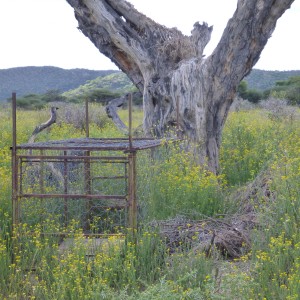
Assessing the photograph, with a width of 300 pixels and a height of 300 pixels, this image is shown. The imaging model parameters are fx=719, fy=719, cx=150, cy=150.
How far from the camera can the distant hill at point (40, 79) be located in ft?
227

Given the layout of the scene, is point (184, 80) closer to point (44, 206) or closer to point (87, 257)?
point (44, 206)

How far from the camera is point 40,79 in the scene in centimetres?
7181

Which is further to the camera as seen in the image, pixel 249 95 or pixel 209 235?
pixel 249 95

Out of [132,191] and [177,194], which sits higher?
[132,191]

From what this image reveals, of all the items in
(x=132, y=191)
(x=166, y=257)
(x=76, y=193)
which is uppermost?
(x=132, y=191)

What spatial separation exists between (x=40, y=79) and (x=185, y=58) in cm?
6082

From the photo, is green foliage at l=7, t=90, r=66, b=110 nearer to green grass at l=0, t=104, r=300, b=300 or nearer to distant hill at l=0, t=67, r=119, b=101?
distant hill at l=0, t=67, r=119, b=101

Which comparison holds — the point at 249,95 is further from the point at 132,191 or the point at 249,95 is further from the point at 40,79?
the point at 132,191

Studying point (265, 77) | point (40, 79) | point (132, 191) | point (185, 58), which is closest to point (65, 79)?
point (40, 79)

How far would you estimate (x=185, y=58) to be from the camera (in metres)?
12.4

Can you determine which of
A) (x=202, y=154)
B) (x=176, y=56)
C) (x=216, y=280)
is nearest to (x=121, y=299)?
(x=216, y=280)

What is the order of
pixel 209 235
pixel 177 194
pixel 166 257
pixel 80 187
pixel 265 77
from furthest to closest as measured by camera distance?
pixel 265 77 < pixel 80 187 < pixel 177 194 < pixel 209 235 < pixel 166 257

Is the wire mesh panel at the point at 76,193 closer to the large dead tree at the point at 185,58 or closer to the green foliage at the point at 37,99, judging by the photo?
the large dead tree at the point at 185,58

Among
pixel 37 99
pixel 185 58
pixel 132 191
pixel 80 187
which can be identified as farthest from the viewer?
pixel 37 99
